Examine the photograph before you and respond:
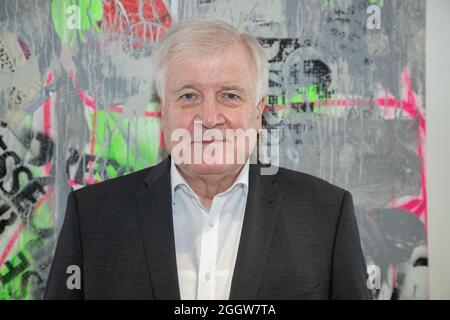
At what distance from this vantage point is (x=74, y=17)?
1.59 metres

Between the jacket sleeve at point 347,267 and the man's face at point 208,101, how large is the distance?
0.35 metres

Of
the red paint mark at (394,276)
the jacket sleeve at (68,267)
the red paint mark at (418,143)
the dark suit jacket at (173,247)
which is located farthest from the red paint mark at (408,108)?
the jacket sleeve at (68,267)

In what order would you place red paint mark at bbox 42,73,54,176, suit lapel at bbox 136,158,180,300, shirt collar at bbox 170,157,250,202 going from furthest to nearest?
1. red paint mark at bbox 42,73,54,176
2. shirt collar at bbox 170,157,250,202
3. suit lapel at bbox 136,158,180,300

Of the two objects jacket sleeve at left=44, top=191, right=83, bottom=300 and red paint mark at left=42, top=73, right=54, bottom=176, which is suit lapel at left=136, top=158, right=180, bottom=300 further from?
red paint mark at left=42, top=73, right=54, bottom=176

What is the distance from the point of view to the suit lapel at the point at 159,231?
1113 mm

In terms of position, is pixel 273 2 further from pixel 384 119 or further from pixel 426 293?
pixel 426 293

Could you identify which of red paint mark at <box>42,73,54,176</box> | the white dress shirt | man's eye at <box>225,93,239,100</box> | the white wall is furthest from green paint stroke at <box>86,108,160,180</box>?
the white wall

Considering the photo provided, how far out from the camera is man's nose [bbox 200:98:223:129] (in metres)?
1.15

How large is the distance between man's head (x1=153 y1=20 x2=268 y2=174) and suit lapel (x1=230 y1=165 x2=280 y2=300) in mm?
107

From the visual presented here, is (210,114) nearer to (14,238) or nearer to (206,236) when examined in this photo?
(206,236)

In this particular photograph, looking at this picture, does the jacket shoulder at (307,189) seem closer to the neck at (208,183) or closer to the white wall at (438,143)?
the neck at (208,183)

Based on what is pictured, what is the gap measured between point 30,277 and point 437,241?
148 centimetres

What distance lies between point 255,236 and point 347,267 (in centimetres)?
26

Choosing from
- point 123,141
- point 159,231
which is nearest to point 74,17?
point 123,141
